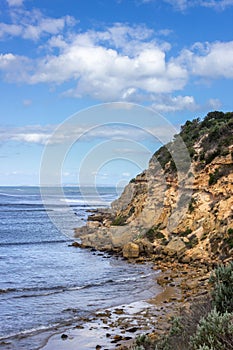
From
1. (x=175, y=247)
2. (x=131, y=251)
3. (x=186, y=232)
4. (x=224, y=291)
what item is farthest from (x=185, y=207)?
(x=224, y=291)

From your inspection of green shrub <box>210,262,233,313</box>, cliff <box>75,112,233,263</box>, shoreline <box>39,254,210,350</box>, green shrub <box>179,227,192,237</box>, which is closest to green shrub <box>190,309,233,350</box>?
green shrub <box>210,262,233,313</box>

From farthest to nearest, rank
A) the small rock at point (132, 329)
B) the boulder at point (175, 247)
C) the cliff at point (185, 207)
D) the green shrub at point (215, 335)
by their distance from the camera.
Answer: the boulder at point (175, 247) < the cliff at point (185, 207) < the small rock at point (132, 329) < the green shrub at point (215, 335)

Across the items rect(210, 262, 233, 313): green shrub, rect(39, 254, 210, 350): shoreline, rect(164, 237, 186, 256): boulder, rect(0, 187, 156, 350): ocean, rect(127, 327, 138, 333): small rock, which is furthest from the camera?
rect(164, 237, 186, 256): boulder

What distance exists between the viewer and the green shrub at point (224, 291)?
7.76 meters

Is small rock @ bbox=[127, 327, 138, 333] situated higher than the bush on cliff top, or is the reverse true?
the bush on cliff top

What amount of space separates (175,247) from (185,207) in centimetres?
431

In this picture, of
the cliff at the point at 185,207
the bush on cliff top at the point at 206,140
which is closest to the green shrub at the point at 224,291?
the cliff at the point at 185,207

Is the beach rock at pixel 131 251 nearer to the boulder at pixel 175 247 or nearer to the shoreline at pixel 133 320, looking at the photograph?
the boulder at pixel 175 247

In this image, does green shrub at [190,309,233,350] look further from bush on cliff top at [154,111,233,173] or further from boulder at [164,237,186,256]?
bush on cliff top at [154,111,233,173]

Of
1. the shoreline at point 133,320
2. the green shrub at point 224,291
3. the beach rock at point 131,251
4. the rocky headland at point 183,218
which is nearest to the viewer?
the green shrub at point 224,291

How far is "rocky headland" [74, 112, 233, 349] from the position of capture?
23.2m

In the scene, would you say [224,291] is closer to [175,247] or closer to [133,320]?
[133,320]

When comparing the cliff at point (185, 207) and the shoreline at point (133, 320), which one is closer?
the shoreline at point (133, 320)

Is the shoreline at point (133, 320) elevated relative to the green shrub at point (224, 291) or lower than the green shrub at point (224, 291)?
lower
